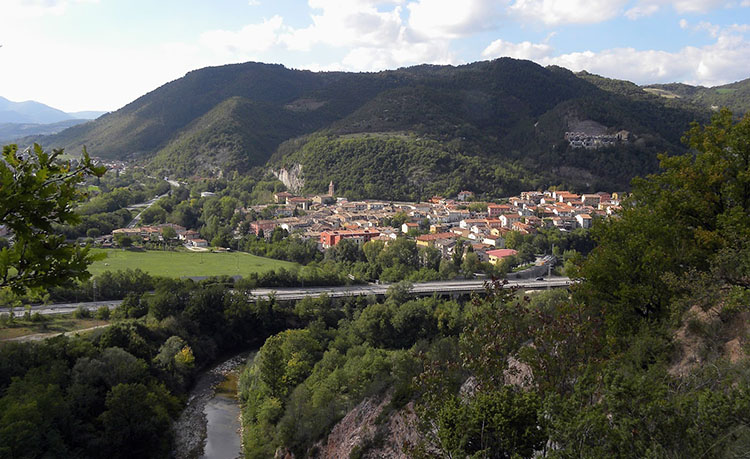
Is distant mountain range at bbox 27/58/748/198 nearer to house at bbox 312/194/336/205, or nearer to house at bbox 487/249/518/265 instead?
house at bbox 312/194/336/205

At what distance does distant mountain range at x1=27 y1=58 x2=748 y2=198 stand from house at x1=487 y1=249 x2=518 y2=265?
3067 centimetres

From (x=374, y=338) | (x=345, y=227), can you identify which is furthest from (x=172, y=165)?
(x=374, y=338)

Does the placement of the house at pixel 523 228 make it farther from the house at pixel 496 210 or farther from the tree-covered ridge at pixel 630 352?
the tree-covered ridge at pixel 630 352

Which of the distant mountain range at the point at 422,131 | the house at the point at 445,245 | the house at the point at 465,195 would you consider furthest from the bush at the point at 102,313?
the house at the point at 465,195

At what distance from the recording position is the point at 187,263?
41.1 meters

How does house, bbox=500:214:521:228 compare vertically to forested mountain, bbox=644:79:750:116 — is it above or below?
below

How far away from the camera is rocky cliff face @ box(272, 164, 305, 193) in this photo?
3229 inches

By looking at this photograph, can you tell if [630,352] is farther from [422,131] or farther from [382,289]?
[422,131]

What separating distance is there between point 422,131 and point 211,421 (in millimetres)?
79491

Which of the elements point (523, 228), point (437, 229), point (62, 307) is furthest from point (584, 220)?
point (62, 307)

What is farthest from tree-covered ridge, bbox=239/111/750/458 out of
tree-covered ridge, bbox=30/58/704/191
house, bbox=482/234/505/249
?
tree-covered ridge, bbox=30/58/704/191

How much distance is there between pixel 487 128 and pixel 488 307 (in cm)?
10164

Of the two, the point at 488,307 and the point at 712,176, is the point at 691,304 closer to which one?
the point at 712,176

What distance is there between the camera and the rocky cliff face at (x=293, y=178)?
82.0 meters
